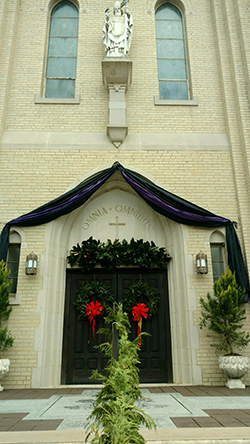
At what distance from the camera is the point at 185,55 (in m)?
10.6

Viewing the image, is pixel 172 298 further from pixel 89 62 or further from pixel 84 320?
pixel 89 62

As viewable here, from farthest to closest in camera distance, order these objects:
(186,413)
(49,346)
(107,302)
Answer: (107,302), (49,346), (186,413)

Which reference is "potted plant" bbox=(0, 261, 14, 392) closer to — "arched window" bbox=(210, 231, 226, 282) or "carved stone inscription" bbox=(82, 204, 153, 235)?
"carved stone inscription" bbox=(82, 204, 153, 235)

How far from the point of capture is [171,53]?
34.9 ft

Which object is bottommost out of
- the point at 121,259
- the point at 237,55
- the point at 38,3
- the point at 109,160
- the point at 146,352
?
the point at 146,352

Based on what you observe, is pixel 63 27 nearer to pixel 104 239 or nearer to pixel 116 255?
pixel 104 239

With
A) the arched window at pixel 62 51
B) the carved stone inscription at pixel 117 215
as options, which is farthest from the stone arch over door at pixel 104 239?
the arched window at pixel 62 51

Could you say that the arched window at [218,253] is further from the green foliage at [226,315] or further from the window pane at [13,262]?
the window pane at [13,262]

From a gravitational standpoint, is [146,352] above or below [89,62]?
below

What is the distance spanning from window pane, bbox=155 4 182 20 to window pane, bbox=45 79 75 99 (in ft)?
12.1

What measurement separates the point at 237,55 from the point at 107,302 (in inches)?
300

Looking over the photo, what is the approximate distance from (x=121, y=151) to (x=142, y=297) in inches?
147

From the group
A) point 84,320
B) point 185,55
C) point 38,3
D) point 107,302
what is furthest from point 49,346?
point 38,3

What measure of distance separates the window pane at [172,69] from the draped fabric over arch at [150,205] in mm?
3825
